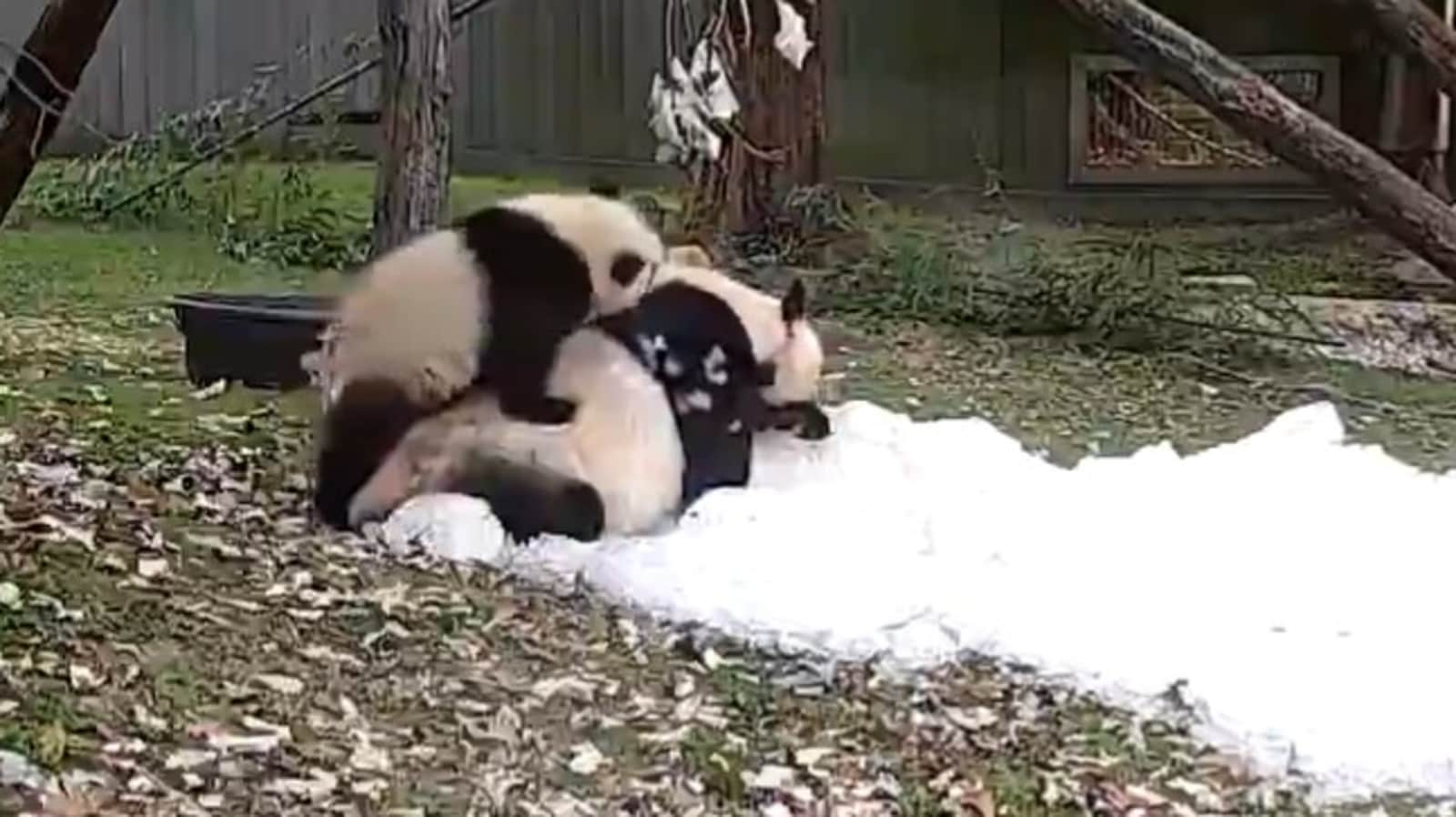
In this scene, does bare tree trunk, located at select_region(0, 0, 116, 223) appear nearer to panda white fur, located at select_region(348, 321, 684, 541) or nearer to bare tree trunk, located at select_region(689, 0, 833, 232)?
panda white fur, located at select_region(348, 321, 684, 541)

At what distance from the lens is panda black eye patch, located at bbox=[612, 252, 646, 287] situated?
441 cm

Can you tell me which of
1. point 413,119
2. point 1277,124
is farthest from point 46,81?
point 1277,124

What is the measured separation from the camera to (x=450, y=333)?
4215mm

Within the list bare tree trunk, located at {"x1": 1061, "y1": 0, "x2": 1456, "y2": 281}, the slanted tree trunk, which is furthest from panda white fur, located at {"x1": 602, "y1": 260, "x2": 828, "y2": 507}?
the slanted tree trunk

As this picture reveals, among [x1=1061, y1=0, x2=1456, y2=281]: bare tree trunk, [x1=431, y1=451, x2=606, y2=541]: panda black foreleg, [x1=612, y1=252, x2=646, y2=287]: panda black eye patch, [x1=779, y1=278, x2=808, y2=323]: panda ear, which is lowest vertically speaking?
[x1=431, y1=451, x2=606, y2=541]: panda black foreleg

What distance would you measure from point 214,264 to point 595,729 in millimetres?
5375

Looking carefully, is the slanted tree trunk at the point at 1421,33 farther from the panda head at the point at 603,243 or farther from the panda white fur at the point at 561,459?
the panda white fur at the point at 561,459

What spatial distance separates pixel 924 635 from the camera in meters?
3.71

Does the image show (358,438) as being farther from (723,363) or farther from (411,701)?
(411,701)

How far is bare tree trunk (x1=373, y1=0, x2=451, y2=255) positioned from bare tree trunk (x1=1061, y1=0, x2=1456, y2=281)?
130 centimetres

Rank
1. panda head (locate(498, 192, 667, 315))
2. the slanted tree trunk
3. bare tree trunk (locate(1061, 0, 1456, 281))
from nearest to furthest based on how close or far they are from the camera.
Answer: panda head (locate(498, 192, 667, 315)), bare tree trunk (locate(1061, 0, 1456, 281)), the slanted tree trunk

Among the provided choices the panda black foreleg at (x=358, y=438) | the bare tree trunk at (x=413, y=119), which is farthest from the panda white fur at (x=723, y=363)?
the bare tree trunk at (x=413, y=119)

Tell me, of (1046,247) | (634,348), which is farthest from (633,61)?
(634,348)

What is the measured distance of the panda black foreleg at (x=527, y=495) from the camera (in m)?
4.13
